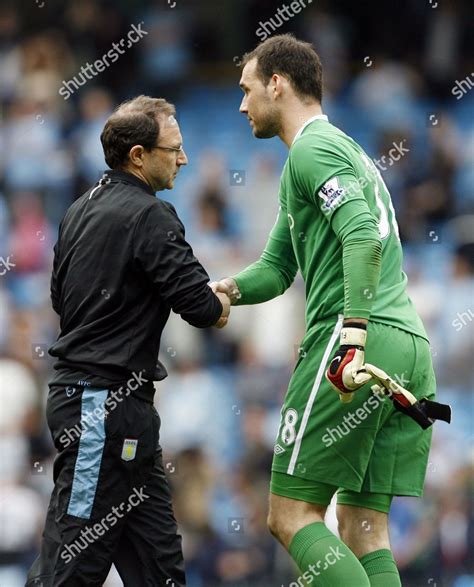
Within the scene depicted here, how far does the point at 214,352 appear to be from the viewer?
923 centimetres

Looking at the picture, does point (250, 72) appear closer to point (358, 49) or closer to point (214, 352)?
point (214, 352)

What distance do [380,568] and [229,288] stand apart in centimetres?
129

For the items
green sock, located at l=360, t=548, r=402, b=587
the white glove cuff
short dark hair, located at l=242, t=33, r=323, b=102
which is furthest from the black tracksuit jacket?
green sock, located at l=360, t=548, r=402, b=587

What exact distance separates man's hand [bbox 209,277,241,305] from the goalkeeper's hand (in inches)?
34.3

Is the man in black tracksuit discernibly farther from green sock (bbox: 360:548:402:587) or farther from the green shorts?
green sock (bbox: 360:548:402:587)

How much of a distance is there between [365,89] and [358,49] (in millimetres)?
441

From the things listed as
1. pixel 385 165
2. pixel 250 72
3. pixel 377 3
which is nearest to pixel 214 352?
pixel 385 165

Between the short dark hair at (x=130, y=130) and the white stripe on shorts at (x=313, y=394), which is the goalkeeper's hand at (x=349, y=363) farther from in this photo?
the short dark hair at (x=130, y=130)

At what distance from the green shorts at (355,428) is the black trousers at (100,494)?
1.58ft

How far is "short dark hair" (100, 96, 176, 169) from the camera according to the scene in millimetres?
4660

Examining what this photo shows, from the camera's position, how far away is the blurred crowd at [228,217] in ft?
27.4

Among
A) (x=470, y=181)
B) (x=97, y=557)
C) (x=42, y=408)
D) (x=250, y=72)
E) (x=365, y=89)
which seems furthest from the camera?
(x=365, y=89)

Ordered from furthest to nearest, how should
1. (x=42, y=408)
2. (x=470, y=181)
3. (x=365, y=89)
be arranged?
(x=365, y=89) < (x=470, y=181) < (x=42, y=408)

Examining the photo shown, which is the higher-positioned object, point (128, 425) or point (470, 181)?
point (470, 181)
